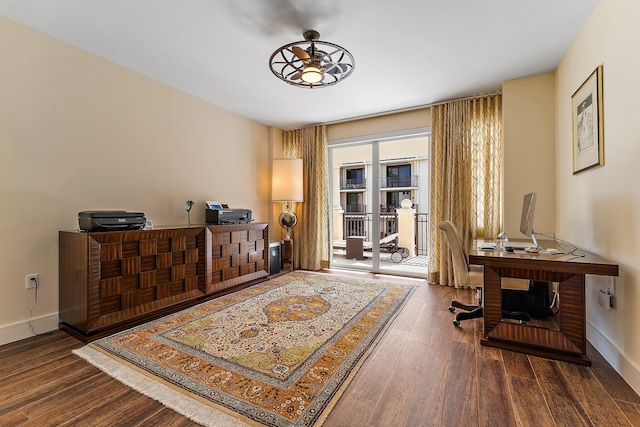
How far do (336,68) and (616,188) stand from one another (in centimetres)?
223

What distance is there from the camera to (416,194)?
4617 millimetres

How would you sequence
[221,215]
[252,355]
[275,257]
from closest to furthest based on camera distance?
[252,355]
[221,215]
[275,257]

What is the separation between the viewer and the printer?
3.53m

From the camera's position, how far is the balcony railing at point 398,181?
4.58 metres

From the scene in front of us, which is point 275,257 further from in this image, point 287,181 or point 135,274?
point 135,274

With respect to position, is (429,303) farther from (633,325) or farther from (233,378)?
(233,378)

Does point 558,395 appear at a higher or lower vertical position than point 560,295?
lower

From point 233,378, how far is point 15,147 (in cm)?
248

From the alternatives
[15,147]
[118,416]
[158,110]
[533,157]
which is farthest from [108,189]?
[533,157]

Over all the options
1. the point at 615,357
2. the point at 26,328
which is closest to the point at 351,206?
the point at 615,357

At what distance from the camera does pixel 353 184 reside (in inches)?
198

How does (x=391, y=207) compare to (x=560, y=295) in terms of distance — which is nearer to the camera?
(x=560, y=295)

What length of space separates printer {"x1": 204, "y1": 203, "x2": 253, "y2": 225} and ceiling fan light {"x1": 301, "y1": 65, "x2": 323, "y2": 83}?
1928 mm

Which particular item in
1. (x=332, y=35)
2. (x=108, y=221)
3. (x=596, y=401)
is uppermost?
(x=332, y=35)
